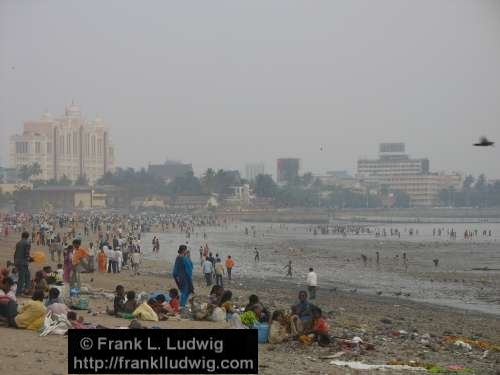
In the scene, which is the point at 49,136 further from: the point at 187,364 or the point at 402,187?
the point at 187,364

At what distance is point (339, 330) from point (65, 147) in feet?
469

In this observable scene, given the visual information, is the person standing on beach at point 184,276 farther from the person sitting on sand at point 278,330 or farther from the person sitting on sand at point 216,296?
the person sitting on sand at point 278,330

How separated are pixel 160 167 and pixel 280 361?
185 metres

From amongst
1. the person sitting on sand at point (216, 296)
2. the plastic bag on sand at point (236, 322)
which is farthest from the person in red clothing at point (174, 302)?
the plastic bag on sand at point (236, 322)

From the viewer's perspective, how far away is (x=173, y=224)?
76.9 meters

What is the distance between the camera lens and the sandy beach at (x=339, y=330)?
907 centimetres

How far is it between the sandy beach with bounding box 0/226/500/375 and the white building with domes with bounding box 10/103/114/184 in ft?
372

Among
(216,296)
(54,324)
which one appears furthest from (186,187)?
(54,324)

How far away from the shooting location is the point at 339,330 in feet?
43.0

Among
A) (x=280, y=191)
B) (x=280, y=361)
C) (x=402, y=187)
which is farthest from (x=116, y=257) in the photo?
(x=402, y=187)

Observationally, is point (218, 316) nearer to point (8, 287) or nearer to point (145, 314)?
point (145, 314)

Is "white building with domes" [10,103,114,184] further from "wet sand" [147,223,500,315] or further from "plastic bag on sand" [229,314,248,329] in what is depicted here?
"plastic bag on sand" [229,314,248,329]

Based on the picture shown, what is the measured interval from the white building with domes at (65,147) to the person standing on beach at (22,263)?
120 metres

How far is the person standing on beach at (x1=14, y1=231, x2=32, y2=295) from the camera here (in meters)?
13.5
